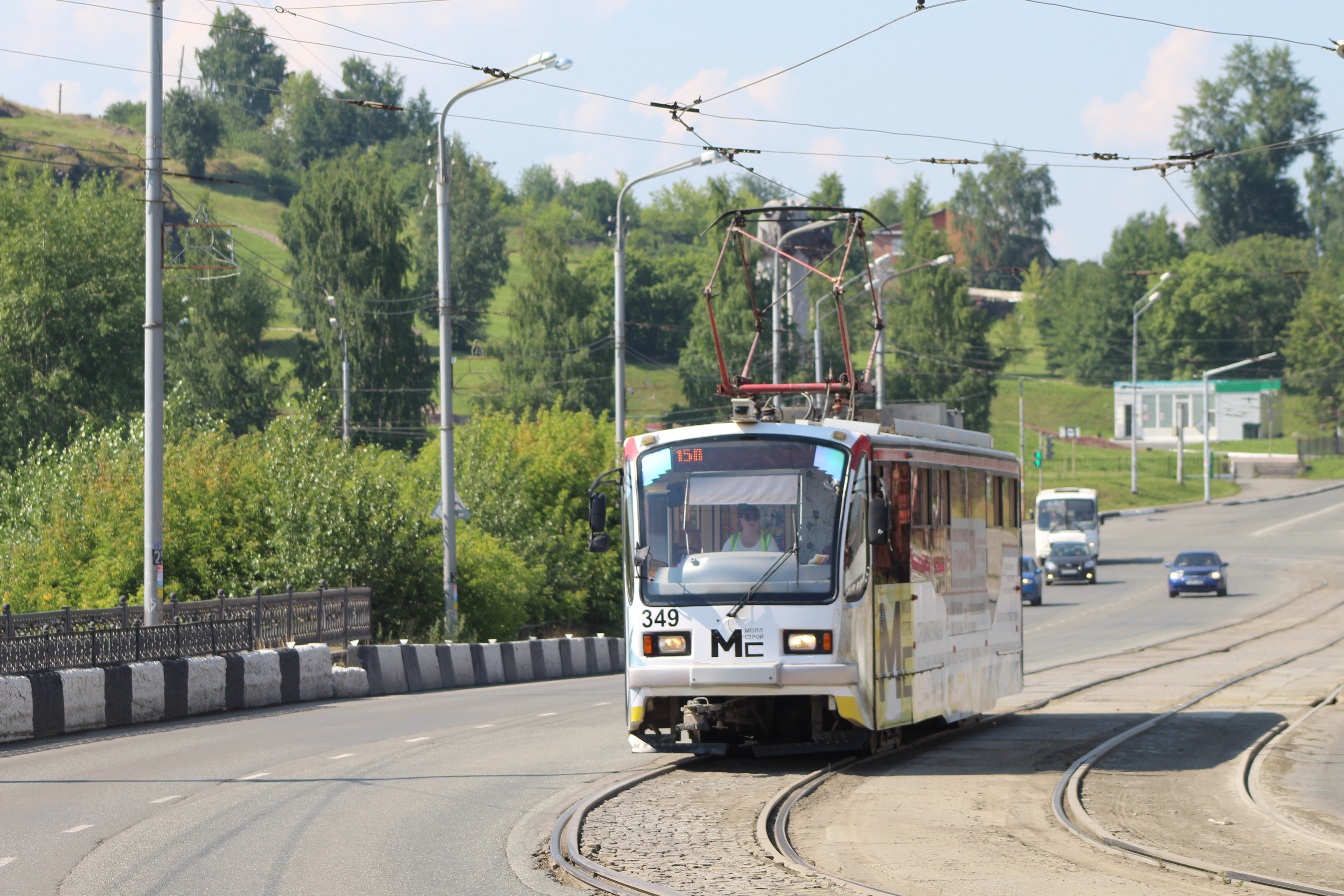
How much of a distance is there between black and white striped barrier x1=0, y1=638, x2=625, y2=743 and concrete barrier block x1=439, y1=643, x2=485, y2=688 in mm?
17

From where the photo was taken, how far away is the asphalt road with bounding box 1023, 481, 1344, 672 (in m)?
36.1

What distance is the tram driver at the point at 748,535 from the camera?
12.4 m

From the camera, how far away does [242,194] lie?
157125mm

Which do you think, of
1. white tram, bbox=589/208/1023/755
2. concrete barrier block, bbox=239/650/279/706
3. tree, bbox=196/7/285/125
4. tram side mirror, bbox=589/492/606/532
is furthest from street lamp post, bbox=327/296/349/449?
tree, bbox=196/7/285/125

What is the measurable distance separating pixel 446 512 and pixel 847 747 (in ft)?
51.5

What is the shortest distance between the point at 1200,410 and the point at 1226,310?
18317 millimetres

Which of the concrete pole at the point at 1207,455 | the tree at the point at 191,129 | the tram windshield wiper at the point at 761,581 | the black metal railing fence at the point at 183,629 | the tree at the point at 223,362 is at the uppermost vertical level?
the tree at the point at 191,129

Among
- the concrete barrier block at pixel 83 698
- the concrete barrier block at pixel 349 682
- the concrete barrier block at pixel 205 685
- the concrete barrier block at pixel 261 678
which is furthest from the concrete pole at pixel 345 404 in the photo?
the concrete barrier block at pixel 83 698

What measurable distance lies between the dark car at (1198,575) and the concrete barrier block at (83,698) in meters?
39.2

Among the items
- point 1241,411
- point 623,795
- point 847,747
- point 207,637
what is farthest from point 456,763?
point 1241,411

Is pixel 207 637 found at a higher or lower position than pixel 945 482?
lower

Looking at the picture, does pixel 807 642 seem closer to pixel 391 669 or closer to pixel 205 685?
pixel 205 685

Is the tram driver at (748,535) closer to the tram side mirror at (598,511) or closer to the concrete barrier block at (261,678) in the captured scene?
the tram side mirror at (598,511)

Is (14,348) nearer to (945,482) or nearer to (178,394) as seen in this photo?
(178,394)
